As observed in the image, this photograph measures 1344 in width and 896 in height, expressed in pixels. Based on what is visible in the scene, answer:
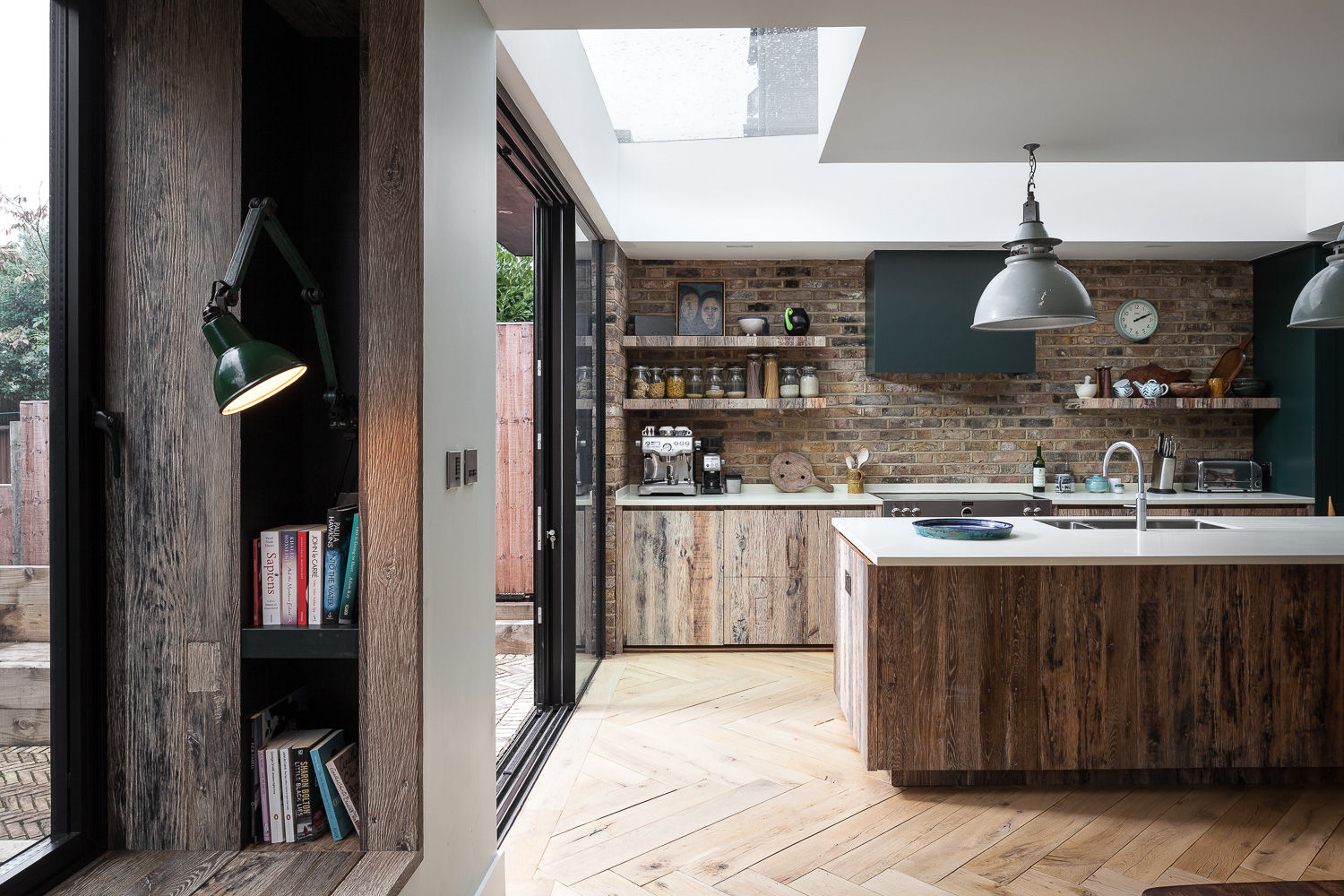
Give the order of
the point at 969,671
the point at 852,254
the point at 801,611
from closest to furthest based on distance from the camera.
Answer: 1. the point at 969,671
2. the point at 801,611
3. the point at 852,254

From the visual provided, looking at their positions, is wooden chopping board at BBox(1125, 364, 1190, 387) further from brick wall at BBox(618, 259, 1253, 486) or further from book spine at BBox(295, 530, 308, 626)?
book spine at BBox(295, 530, 308, 626)

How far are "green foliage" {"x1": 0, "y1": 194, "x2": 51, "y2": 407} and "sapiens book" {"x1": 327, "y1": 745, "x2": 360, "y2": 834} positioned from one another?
0.89 meters

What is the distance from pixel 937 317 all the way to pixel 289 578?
4.06 m

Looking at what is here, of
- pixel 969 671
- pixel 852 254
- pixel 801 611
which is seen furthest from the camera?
pixel 852 254

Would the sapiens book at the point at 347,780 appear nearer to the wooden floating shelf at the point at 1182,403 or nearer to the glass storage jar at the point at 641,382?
the glass storage jar at the point at 641,382

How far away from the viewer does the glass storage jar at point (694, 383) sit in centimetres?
493

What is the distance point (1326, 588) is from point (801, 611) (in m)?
2.39

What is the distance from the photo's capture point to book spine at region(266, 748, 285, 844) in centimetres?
162

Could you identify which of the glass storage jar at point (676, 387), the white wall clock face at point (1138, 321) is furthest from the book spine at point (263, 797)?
the white wall clock face at point (1138, 321)

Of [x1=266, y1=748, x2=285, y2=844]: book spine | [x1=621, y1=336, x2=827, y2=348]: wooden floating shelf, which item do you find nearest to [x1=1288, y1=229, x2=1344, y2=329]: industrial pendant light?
[x1=621, y1=336, x2=827, y2=348]: wooden floating shelf

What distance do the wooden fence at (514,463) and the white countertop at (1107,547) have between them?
2.65m

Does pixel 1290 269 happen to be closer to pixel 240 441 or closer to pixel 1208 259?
pixel 1208 259

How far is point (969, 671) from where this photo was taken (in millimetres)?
2742

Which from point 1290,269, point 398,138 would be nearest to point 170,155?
point 398,138
